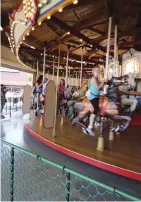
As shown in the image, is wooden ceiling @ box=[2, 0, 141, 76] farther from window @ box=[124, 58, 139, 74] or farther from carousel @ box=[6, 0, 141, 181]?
window @ box=[124, 58, 139, 74]

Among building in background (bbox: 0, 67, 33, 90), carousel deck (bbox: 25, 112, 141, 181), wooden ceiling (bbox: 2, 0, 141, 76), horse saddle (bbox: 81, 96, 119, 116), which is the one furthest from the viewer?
building in background (bbox: 0, 67, 33, 90)

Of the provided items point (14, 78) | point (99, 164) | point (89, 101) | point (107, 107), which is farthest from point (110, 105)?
point (14, 78)

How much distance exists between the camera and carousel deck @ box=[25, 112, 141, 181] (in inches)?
105

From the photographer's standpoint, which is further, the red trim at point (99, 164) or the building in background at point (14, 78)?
the building in background at point (14, 78)

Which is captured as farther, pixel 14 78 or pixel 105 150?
pixel 14 78

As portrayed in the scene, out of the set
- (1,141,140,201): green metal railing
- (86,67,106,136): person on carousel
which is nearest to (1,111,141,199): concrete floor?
(1,141,140,201): green metal railing

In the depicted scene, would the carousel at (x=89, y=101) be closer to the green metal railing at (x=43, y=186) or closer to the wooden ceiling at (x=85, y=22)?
the wooden ceiling at (x=85, y=22)

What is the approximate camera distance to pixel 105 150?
3.26m

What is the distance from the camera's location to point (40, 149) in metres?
3.81

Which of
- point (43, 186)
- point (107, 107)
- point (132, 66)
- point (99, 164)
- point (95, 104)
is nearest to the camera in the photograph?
point (43, 186)

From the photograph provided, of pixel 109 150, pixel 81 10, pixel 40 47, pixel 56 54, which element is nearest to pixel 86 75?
pixel 56 54

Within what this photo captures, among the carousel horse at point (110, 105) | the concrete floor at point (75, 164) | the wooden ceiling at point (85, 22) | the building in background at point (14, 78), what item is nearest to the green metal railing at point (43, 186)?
the concrete floor at point (75, 164)

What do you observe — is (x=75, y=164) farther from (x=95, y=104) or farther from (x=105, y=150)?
(x=95, y=104)

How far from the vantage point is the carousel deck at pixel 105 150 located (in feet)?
8.79
